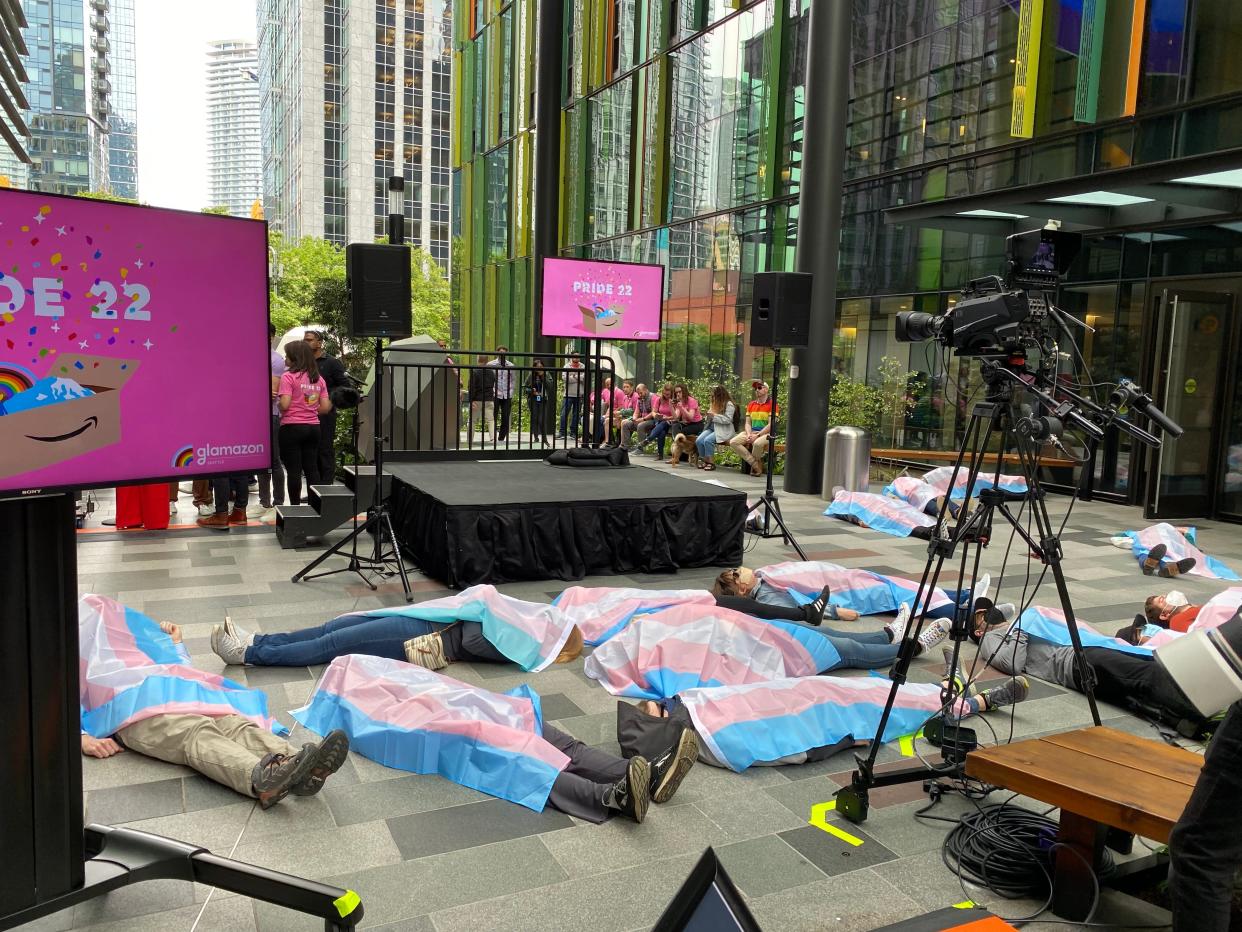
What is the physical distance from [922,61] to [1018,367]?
11.2 metres

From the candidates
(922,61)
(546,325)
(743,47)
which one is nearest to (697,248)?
(743,47)

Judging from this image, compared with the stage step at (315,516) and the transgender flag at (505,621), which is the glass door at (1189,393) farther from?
the stage step at (315,516)

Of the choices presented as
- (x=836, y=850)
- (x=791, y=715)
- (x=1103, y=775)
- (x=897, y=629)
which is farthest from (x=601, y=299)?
(x=1103, y=775)

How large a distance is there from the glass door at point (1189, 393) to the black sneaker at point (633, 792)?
8.47 meters

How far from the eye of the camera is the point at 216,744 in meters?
3.18

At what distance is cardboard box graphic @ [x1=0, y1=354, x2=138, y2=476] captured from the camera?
1.85 meters

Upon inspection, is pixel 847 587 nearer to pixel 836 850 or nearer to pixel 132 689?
pixel 836 850

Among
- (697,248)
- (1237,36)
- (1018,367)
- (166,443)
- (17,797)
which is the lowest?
(17,797)

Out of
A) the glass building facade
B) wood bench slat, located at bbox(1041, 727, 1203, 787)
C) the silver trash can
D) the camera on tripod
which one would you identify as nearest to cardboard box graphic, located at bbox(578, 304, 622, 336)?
the silver trash can

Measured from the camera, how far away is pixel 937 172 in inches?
484

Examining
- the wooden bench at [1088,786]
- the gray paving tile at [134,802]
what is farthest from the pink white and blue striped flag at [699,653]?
→ the gray paving tile at [134,802]

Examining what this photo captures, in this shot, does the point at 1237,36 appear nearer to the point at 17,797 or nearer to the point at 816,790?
the point at 816,790

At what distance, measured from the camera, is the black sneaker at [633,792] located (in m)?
2.93

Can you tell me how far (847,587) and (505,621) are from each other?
94.4 inches
